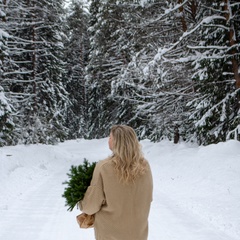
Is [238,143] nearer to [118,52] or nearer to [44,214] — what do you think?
[44,214]

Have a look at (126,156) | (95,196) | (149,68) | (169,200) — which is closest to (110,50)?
(149,68)

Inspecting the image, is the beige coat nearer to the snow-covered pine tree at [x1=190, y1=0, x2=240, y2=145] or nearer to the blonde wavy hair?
the blonde wavy hair

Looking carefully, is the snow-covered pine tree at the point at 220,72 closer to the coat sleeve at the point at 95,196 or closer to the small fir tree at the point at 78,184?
the small fir tree at the point at 78,184

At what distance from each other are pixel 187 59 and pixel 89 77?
17374mm

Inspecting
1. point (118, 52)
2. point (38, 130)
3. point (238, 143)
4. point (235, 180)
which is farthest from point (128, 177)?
point (118, 52)

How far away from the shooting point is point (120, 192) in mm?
2441

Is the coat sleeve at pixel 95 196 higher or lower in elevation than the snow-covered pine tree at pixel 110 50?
lower

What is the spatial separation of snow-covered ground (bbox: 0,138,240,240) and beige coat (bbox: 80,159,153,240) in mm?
3096

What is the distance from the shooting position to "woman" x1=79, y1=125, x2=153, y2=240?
2.44 meters

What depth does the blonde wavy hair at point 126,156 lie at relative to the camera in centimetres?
244

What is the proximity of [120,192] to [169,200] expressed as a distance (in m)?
5.96

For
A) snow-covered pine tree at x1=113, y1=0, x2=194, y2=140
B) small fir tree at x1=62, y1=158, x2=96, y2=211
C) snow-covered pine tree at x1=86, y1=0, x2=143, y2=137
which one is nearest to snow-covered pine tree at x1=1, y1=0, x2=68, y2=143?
snow-covered pine tree at x1=86, y1=0, x2=143, y2=137

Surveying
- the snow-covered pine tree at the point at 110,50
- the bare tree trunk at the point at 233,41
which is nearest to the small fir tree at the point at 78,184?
the bare tree trunk at the point at 233,41

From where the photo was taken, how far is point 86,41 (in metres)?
41.3
